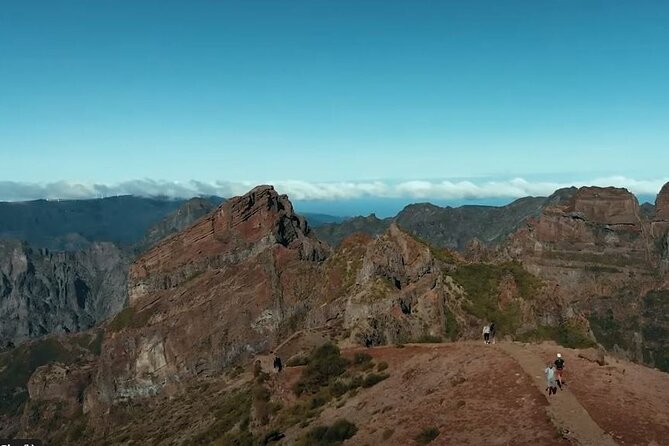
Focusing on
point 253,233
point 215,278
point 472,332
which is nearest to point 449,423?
point 472,332

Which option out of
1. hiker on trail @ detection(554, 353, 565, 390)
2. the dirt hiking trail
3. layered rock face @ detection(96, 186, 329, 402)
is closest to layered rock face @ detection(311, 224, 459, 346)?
the dirt hiking trail

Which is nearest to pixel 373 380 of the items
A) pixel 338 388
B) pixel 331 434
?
pixel 338 388

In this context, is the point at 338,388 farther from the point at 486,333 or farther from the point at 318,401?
the point at 486,333

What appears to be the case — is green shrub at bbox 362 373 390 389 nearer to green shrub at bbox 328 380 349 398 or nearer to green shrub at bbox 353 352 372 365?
green shrub at bbox 328 380 349 398

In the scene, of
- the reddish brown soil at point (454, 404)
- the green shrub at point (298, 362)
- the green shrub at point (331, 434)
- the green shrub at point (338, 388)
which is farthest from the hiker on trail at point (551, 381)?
the green shrub at point (298, 362)

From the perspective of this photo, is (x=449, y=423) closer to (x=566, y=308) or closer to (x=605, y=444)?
(x=605, y=444)

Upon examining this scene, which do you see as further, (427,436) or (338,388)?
(338,388)

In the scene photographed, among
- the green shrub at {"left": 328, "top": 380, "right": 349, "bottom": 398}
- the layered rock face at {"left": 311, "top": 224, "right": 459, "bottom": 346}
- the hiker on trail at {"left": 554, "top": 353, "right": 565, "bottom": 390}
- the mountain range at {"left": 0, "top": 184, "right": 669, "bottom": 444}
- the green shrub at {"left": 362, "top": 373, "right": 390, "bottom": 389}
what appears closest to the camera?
the hiker on trail at {"left": 554, "top": 353, "right": 565, "bottom": 390}
